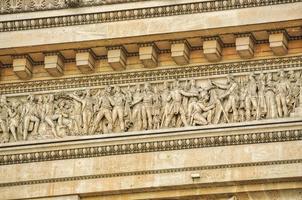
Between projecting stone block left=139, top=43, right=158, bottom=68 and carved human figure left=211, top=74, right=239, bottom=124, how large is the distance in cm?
90

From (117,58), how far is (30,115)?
4.54ft

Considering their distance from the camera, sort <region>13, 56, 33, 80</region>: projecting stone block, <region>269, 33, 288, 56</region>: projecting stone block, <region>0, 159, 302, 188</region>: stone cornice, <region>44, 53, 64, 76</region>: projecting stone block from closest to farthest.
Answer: <region>0, 159, 302, 188</region>: stone cornice < <region>269, 33, 288, 56</region>: projecting stone block < <region>44, 53, 64, 76</region>: projecting stone block < <region>13, 56, 33, 80</region>: projecting stone block

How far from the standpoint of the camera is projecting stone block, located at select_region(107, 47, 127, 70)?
19.4 m

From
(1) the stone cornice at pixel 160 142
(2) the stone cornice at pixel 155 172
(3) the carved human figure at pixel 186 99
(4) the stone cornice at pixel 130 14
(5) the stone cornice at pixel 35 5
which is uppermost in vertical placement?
(5) the stone cornice at pixel 35 5

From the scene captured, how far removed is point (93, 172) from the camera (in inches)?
753

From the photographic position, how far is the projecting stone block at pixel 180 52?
19.2 metres

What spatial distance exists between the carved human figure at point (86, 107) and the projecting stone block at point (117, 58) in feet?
1.66

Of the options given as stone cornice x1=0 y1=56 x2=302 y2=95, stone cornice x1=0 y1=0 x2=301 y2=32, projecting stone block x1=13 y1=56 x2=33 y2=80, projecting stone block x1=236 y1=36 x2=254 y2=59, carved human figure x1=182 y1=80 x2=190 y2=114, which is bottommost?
carved human figure x1=182 y1=80 x2=190 y2=114

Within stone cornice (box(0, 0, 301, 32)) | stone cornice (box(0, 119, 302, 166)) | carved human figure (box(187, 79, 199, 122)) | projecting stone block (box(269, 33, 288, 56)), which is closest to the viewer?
stone cornice (box(0, 119, 302, 166))

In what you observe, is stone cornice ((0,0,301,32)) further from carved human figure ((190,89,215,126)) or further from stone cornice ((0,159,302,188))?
stone cornice ((0,159,302,188))

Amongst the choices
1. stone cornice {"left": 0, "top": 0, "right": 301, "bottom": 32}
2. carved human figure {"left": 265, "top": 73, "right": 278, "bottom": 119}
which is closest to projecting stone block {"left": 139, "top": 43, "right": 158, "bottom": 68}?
stone cornice {"left": 0, "top": 0, "right": 301, "bottom": 32}

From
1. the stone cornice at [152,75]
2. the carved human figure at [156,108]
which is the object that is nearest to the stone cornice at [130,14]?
the stone cornice at [152,75]

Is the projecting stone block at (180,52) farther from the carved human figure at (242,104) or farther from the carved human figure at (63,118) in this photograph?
the carved human figure at (63,118)

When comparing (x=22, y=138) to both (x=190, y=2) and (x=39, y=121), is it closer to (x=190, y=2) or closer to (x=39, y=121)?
(x=39, y=121)
